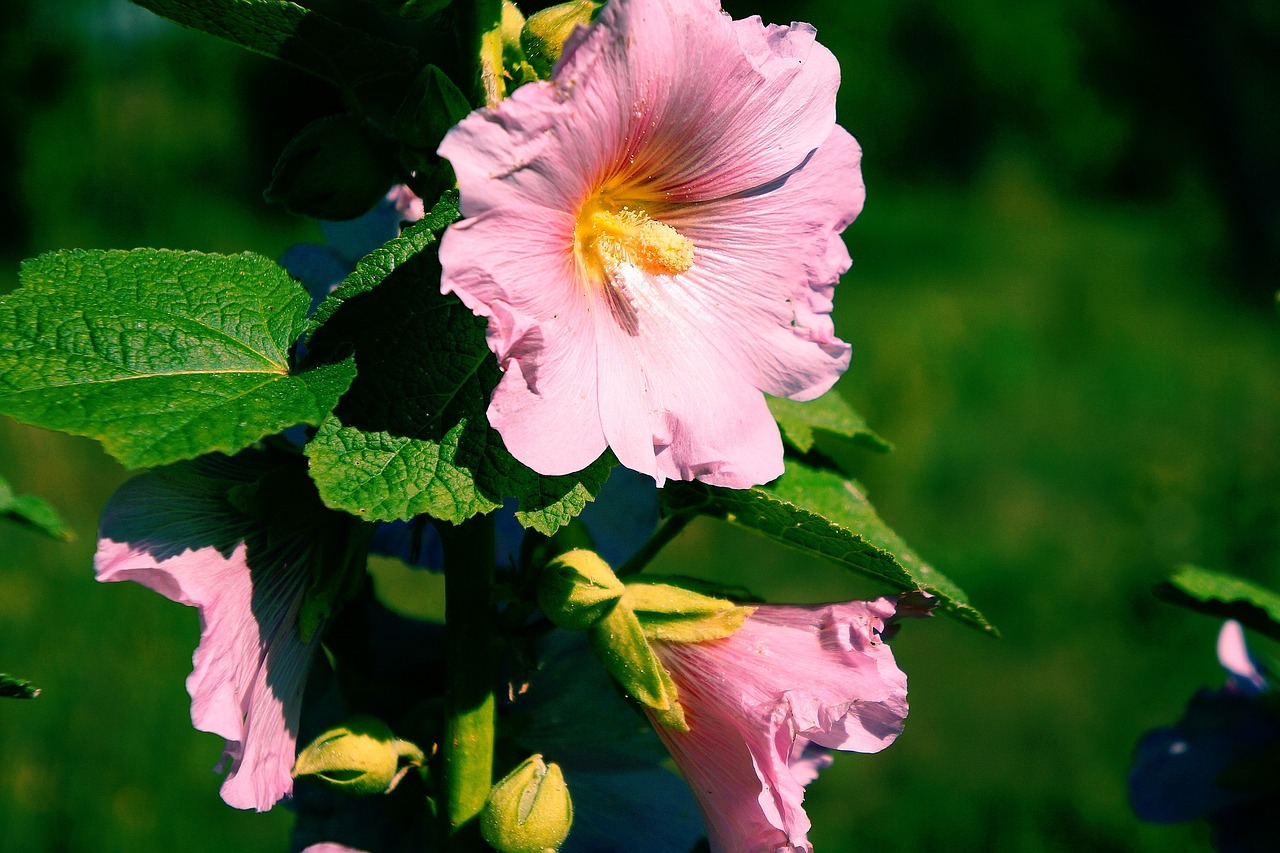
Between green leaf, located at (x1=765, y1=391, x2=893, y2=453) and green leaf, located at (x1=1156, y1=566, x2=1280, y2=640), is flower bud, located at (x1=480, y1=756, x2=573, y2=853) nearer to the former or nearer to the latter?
green leaf, located at (x1=765, y1=391, x2=893, y2=453)

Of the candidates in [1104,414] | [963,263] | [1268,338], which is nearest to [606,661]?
[1104,414]

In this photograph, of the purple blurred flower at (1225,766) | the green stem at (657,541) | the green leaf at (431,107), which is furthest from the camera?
the purple blurred flower at (1225,766)

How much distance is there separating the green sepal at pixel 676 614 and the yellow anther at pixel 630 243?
0.65 feet

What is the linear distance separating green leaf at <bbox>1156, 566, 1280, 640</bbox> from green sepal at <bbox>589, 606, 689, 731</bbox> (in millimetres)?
460

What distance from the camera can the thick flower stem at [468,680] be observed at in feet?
2.56

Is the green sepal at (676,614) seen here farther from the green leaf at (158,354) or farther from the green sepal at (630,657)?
the green leaf at (158,354)

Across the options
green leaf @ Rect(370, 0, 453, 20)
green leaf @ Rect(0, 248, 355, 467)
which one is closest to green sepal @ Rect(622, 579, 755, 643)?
green leaf @ Rect(0, 248, 355, 467)

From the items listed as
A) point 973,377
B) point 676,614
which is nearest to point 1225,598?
point 676,614

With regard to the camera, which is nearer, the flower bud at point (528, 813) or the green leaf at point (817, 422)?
the flower bud at point (528, 813)

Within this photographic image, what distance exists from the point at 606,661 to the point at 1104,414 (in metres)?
4.92

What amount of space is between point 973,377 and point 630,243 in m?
5.10

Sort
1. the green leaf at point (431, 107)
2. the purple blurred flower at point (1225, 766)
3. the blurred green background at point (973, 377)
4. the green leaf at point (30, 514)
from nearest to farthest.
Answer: the green leaf at point (30, 514) < the green leaf at point (431, 107) < the purple blurred flower at point (1225, 766) < the blurred green background at point (973, 377)

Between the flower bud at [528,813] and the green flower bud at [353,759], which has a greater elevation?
the green flower bud at [353,759]

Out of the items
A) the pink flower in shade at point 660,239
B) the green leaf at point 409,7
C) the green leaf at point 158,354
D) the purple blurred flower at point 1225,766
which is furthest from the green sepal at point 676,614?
the purple blurred flower at point 1225,766
